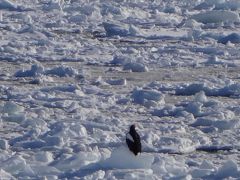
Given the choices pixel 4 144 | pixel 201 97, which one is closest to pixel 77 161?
pixel 4 144

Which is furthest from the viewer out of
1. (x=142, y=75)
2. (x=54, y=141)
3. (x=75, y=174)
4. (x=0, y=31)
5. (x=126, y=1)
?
(x=126, y=1)

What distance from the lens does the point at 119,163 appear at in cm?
→ 696

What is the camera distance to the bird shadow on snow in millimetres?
6867

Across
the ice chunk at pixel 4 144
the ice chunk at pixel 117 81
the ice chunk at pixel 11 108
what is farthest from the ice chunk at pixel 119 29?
the ice chunk at pixel 4 144

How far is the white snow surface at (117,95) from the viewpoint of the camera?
713cm

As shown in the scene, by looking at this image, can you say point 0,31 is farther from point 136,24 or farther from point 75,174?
point 75,174

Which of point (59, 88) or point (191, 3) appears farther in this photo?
point (191, 3)

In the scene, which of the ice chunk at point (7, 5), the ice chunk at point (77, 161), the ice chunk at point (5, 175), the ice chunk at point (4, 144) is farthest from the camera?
the ice chunk at point (7, 5)

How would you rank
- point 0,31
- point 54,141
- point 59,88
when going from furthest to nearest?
point 0,31 < point 59,88 < point 54,141

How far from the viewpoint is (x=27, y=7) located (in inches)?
867

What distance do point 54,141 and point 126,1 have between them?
1669 cm

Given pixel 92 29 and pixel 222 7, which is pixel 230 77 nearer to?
pixel 92 29

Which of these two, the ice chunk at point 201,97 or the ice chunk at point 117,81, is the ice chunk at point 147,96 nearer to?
the ice chunk at point 201,97

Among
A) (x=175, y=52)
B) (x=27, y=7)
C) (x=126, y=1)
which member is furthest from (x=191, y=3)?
(x=175, y=52)
